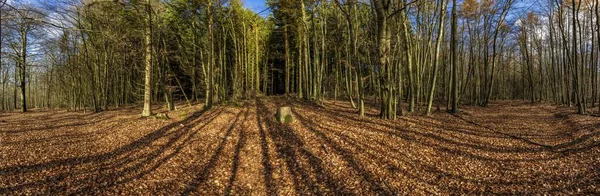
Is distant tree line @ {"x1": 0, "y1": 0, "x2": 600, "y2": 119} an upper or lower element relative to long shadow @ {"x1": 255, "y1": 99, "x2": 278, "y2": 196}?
upper

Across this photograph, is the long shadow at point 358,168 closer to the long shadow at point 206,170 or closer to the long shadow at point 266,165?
the long shadow at point 266,165

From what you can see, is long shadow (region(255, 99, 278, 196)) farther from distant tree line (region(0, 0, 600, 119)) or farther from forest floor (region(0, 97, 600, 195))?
distant tree line (region(0, 0, 600, 119))

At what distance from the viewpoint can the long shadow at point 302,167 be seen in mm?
5168

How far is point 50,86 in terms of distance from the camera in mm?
31656

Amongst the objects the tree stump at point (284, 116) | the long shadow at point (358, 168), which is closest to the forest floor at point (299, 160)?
the long shadow at point (358, 168)

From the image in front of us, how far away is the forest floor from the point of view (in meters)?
5.05

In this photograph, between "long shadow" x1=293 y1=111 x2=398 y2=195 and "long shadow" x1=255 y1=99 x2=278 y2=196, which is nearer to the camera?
"long shadow" x1=293 y1=111 x2=398 y2=195

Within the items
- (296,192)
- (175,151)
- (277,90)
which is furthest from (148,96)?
(277,90)

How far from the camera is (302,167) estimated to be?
623cm

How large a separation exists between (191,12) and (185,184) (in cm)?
1470

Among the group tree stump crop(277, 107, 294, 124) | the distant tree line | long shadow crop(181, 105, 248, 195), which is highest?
the distant tree line

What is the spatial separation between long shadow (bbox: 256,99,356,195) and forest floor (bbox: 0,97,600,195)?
2 centimetres

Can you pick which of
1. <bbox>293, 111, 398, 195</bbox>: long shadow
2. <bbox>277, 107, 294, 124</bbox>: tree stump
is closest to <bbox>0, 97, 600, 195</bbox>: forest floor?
<bbox>293, 111, 398, 195</bbox>: long shadow

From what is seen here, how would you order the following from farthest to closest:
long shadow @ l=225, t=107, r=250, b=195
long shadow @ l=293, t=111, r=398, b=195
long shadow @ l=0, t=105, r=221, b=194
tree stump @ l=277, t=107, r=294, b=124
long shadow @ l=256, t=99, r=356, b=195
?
tree stump @ l=277, t=107, r=294, b=124, long shadow @ l=225, t=107, r=250, b=195, long shadow @ l=256, t=99, r=356, b=195, long shadow @ l=293, t=111, r=398, b=195, long shadow @ l=0, t=105, r=221, b=194
